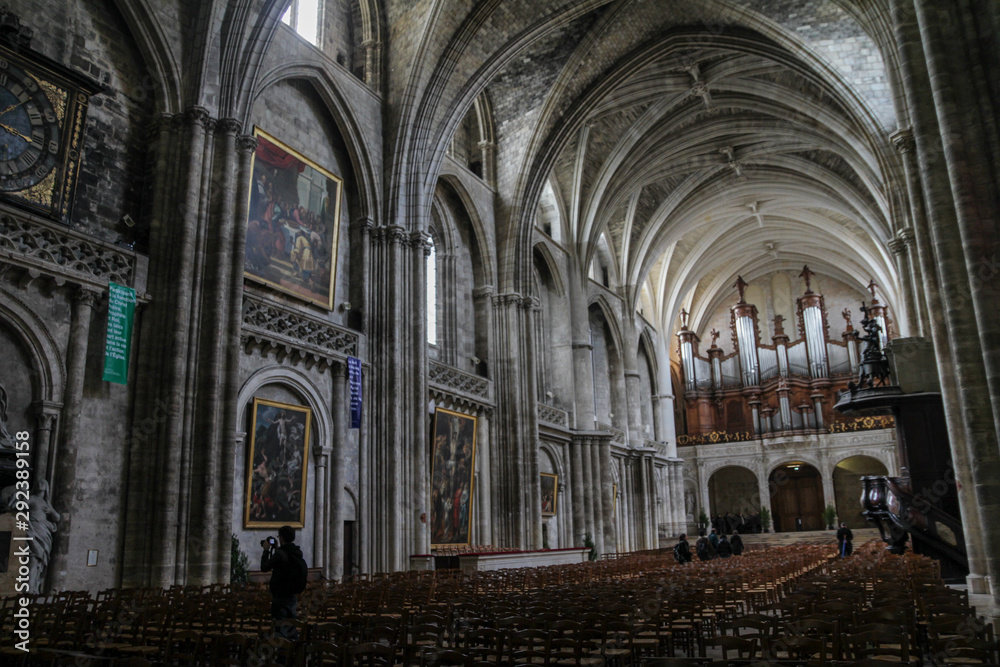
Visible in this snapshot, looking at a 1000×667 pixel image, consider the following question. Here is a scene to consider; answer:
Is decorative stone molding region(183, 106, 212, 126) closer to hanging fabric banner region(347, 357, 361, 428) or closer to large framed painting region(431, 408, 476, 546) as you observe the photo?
hanging fabric banner region(347, 357, 361, 428)

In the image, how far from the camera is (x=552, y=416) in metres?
27.1

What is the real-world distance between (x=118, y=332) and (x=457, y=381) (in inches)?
407

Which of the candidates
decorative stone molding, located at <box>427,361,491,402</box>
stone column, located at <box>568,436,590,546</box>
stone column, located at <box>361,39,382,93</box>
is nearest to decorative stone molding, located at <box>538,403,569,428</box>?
stone column, located at <box>568,436,590,546</box>

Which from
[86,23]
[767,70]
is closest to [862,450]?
[767,70]

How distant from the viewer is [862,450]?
128 ft

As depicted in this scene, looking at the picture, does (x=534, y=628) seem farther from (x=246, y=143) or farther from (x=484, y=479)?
(x=484, y=479)

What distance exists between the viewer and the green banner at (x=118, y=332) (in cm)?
1252

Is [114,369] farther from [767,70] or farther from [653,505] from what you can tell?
[653,505]

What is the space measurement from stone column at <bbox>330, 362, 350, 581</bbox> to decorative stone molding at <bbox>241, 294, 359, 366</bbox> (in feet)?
1.56

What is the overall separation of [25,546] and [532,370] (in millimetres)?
15785

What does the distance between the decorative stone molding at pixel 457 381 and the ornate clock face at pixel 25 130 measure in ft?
32.4

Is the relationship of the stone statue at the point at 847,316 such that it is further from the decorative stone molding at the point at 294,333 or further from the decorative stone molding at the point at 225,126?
the decorative stone molding at the point at 225,126

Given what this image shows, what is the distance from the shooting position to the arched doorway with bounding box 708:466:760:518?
43.8 metres

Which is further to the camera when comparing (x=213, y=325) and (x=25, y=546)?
(x=213, y=325)
